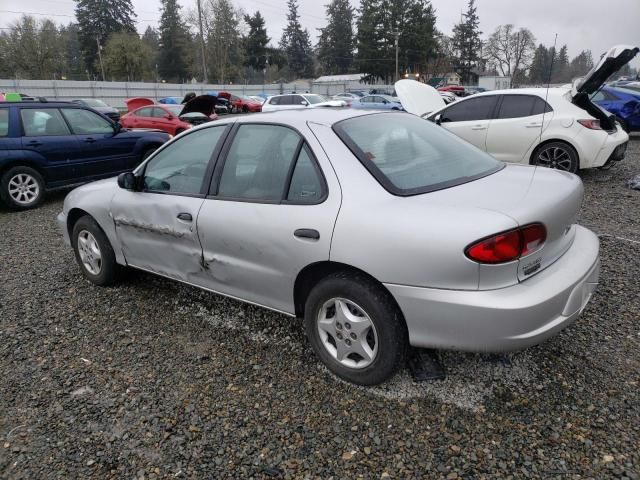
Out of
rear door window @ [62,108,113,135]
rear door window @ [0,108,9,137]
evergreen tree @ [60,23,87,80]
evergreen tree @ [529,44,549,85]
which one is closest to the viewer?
rear door window @ [0,108,9,137]

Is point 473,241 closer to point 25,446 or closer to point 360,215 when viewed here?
point 360,215

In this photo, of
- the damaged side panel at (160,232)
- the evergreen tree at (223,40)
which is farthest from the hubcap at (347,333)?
the evergreen tree at (223,40)

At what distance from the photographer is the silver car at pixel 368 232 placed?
7.31ft

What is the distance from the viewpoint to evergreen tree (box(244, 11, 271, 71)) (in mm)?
69625

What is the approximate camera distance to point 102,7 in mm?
64625

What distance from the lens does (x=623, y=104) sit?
1188cm

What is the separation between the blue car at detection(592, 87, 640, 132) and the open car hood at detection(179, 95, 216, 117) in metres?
10.1

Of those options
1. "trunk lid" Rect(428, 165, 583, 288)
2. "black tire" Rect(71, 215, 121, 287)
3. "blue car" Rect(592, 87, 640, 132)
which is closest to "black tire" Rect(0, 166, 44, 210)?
"black tire" Rect(71, 215, 121, 287)

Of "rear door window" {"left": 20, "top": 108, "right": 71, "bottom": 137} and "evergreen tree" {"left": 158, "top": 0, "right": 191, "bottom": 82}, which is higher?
"evergreen tree" {"left": 158, "top": 0, "right": 191, "bottom": 82}

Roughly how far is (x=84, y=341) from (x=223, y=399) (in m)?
1.33

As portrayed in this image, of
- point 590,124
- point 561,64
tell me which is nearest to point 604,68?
point 590,124

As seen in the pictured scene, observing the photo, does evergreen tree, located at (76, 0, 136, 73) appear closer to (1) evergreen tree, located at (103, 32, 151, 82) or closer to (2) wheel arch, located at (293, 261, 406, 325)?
(1) evergreen tree, located at (103, 32, 151, 82)

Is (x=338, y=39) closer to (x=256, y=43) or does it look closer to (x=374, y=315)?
(x=256, y=43)

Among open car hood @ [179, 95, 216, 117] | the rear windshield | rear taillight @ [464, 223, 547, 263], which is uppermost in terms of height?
open car hood @ [179, 95, 216, 117]
